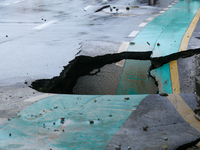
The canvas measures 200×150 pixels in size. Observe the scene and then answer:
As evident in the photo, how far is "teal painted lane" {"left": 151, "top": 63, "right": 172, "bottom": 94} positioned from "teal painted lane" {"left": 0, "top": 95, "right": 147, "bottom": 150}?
1.98 meters

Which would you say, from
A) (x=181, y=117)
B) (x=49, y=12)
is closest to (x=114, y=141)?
(x=181, y=117)

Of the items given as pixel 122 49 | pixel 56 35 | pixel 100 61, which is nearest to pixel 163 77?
pixel 122 49

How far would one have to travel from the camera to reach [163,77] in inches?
230

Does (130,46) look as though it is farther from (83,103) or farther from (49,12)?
(49,12)

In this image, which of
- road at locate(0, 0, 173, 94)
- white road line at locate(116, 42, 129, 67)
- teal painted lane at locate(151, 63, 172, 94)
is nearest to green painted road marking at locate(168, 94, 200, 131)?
teal painted lane at locate(151, 63, 172, 94)

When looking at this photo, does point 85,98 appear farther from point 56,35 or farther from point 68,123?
point 56,35

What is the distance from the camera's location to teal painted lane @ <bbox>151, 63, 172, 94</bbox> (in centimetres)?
561

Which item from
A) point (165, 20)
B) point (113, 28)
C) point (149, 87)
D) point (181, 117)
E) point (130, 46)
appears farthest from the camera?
point (165, 20)

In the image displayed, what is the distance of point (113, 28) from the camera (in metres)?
8.62

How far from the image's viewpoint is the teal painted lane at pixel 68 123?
2744 millimetres

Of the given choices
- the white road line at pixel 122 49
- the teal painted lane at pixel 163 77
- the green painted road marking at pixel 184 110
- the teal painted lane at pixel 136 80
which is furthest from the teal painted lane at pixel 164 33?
the green painted road marking at pixel 184 110

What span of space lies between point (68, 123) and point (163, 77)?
10.5 ft

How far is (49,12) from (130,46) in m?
6.19

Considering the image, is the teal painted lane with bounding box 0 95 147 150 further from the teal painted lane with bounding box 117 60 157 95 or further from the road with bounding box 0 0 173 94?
the teal painted lane with bounding box 117 60 157 95
